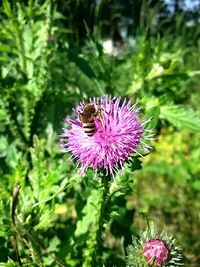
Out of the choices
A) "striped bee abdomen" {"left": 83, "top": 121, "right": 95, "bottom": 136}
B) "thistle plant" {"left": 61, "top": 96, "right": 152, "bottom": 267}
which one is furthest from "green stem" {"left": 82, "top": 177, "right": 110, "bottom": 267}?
"striped bee abdomen" {"left": 83, "top": 121, "right": 95, "bottom": 136}

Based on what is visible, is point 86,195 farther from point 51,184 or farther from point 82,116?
point 82,116

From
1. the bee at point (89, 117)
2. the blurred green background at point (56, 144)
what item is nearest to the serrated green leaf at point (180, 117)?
the blurred green background at point (56, 144)

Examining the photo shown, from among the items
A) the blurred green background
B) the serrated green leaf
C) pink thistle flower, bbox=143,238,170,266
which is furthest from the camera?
the serrated green leaf

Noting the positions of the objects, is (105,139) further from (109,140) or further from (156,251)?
(156,251)

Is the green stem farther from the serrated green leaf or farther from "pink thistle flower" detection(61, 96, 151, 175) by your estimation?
the serrated green leaf

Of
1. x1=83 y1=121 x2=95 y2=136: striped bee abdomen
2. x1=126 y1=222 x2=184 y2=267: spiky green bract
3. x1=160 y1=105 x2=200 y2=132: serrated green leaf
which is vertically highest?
x1=83 y1=121 x2=95 y2=136: striped bee abdomen

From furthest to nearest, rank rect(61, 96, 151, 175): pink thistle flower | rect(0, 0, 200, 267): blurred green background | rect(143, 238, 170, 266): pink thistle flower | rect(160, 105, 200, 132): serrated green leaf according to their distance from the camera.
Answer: rect(160, 105, 200, 132): serrated green leaf → rect(0, 0, 200, 267): blurred green background → rect(61, 96, 151, 175): pink thistle flower → rect(143, 238, 170, 266): pink thistle flower

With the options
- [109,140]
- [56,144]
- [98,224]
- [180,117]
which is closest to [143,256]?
[98,224]
